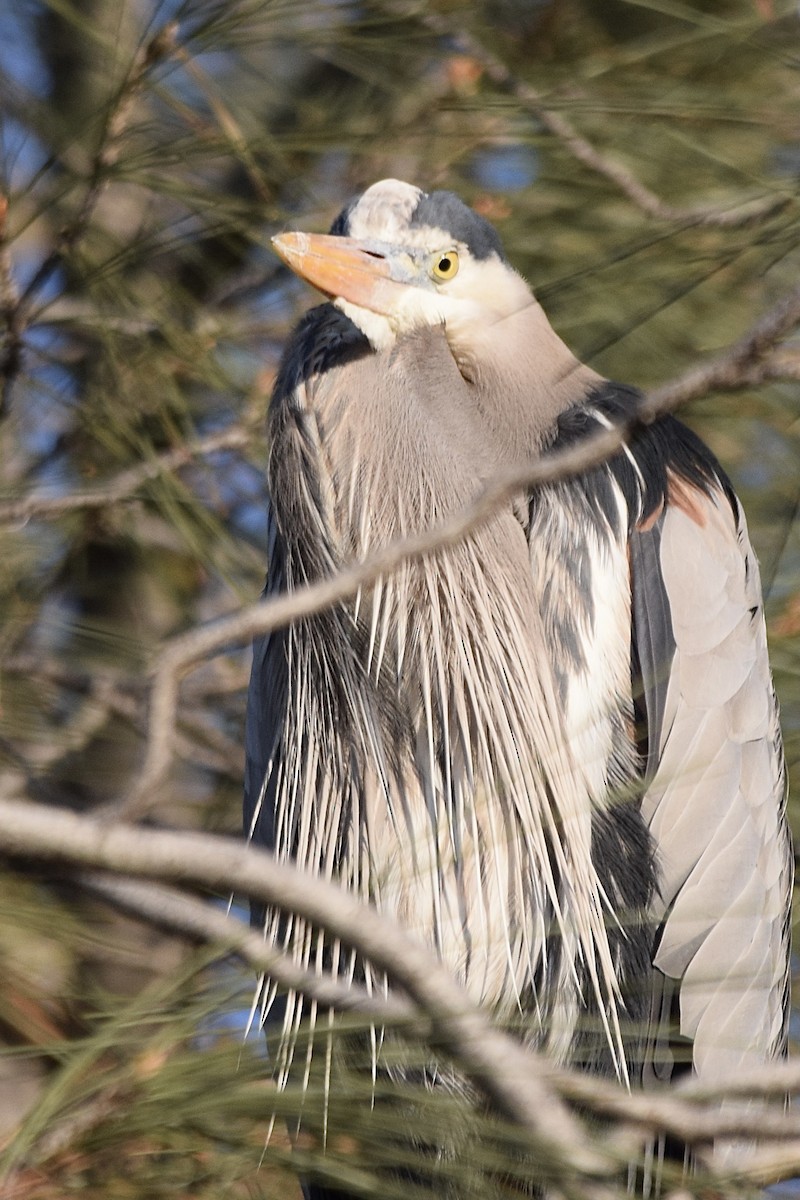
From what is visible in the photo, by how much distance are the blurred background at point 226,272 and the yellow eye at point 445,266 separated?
10 cm

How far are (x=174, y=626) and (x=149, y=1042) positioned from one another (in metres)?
1.25

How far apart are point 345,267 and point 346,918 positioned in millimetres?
840

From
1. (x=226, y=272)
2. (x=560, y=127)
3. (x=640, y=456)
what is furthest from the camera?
(x=226, y=272)

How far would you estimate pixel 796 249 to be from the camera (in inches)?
40.9

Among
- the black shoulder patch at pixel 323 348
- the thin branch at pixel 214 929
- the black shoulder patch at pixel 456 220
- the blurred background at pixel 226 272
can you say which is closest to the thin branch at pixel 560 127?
the blurred background at pixel 226 272

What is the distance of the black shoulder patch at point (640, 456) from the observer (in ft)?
4.88

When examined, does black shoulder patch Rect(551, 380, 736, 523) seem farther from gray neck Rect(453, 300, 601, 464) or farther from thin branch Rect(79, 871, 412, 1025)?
A: thin branch Rect(79, 871, 412, 1025)

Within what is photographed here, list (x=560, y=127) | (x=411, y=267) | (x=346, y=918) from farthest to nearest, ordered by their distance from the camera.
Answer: (x=411, y=267) < (x=560, y=127) < (x=346, y=918)

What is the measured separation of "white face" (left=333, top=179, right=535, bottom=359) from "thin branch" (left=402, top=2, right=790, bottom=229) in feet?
0.45

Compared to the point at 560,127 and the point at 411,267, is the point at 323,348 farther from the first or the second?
the point at 560,127

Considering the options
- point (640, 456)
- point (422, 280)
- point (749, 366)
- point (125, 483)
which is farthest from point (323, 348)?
point (749, 366)

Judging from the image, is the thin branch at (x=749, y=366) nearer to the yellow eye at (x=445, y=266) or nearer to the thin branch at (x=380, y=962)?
the thin branch at (x=380, y=962)

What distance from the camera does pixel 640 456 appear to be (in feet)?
5.17

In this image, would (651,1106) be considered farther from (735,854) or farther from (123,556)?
(123,556)
